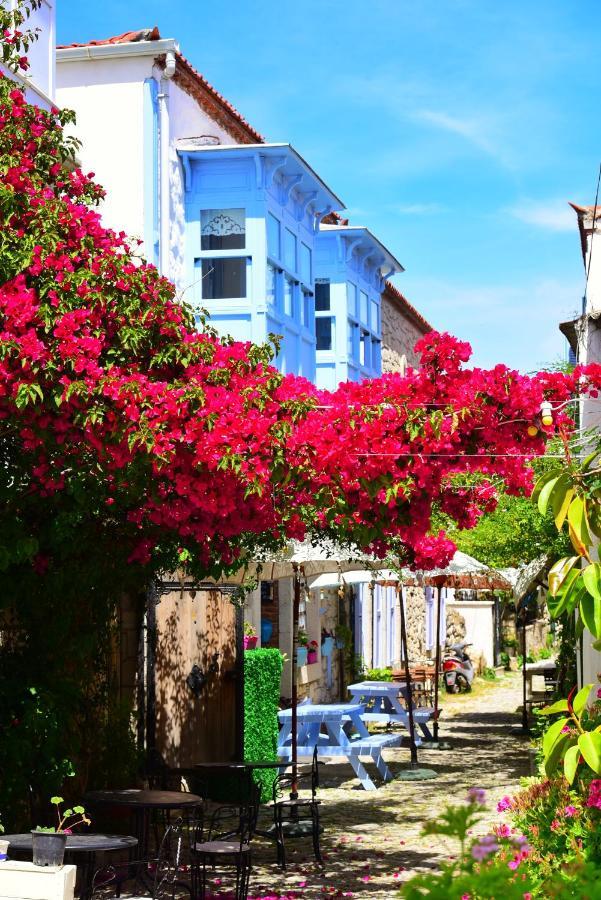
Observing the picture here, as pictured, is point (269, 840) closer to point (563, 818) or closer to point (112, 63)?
point (563, 818)

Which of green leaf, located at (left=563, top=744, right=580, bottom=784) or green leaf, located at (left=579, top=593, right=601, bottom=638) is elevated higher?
green leaf, located at (left=579, top=593, right=601, bottom=638)

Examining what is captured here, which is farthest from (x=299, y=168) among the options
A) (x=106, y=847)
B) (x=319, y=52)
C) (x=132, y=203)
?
(x=106, y=847)

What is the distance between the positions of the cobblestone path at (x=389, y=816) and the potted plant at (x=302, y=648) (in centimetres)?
226

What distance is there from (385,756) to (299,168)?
8.25m

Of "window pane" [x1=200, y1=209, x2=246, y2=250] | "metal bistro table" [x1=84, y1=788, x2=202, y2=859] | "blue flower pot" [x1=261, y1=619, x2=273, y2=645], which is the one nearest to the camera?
"metal bistro table" [x1=84, y1=788, x2=202, y2=859]

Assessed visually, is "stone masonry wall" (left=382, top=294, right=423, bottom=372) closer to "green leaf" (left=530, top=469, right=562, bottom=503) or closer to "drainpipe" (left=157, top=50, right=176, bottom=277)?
"drainpipe" (left=157, top=50, right=176, bottom=277)

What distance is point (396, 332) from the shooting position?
27.8m

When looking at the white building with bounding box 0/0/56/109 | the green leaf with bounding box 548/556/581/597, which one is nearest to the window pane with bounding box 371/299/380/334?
the white building with bounding box 0/0/56/109

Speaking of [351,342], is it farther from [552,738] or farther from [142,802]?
[552,738]

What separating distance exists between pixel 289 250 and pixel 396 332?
9560mm

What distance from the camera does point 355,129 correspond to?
8.33 meters

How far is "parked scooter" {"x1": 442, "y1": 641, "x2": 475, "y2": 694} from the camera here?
84.0 ft

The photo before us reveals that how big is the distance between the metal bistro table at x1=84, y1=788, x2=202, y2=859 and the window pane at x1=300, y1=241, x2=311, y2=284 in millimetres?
11450

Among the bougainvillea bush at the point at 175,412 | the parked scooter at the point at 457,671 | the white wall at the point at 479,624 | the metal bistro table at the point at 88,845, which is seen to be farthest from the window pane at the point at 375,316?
the metal bistro table at the point at 88,845
